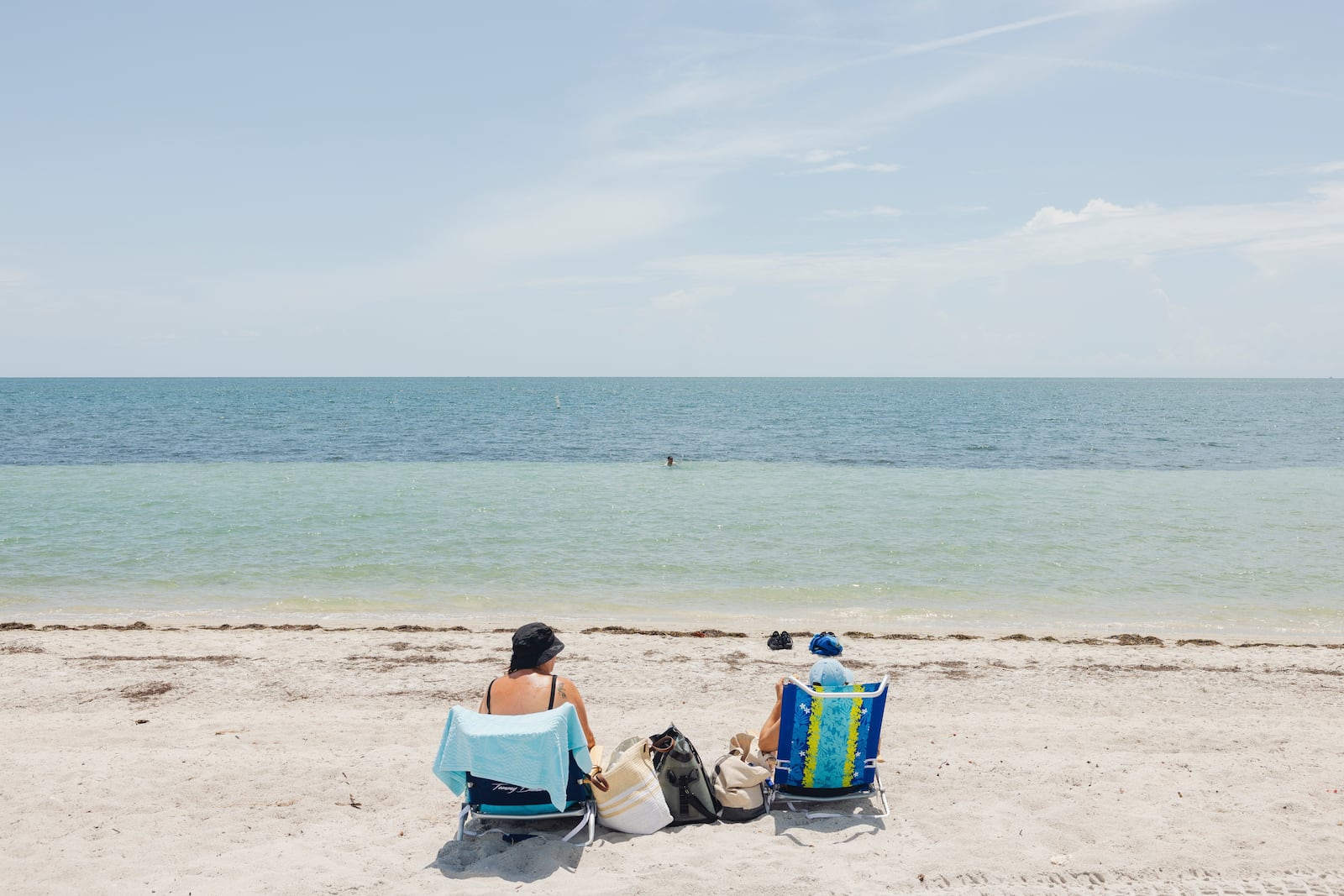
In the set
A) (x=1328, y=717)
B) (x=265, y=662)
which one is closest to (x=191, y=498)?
(x=265, y=662)

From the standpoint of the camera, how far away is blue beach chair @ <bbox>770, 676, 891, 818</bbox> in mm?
6039

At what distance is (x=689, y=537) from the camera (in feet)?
63.7

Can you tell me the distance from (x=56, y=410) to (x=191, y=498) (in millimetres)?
69292

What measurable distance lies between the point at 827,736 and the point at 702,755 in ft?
5.48

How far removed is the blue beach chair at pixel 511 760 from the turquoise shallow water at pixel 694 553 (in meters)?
7.66

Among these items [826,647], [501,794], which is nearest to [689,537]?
[826,647]

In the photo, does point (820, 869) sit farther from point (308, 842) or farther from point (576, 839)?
point (308, 842)

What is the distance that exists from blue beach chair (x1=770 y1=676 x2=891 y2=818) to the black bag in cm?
55

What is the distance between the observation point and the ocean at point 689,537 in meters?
13.8

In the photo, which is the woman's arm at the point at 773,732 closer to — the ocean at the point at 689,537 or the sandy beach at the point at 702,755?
the sandy beach at the point at 702,755

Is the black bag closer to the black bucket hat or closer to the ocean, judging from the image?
the black bucket hat

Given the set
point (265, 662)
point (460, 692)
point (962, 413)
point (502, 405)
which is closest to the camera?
point (460, 692)

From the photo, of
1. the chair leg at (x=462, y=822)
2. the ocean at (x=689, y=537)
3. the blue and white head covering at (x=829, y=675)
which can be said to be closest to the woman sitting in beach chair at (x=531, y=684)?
the chair leg at (x=462, y=822)

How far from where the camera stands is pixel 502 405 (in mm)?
100938
